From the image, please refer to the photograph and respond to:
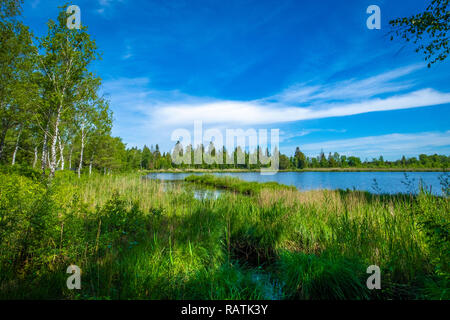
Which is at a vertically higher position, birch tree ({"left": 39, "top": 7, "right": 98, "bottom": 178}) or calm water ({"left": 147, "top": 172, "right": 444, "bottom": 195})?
birch tree ({"left": 39, "top": 7, "right": 98, "bottom": 178})

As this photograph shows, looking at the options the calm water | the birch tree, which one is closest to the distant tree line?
the calm water

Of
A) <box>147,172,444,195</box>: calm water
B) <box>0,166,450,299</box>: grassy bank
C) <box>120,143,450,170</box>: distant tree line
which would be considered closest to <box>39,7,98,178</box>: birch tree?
<box>147,172,444,195</box>: calm water

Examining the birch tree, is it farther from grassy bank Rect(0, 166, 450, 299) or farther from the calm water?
grassy bank Rect(0, 166, 450, 299)

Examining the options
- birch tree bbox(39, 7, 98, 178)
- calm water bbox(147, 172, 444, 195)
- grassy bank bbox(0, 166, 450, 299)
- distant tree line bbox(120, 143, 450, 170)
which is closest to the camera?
grassy bank bbox(0, 166, 450, 299)

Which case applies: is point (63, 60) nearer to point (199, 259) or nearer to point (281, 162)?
point (199, 259)

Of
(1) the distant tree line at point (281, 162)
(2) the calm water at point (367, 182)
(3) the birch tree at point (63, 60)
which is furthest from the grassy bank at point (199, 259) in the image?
(1) the distant tree line at point (281, 162)

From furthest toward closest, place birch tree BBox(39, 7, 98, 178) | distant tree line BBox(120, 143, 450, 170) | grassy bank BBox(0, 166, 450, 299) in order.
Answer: distant tree line BBox(120, 143, 450, 170) → birch tree BBox(39, 7, 98, 178) → grassy bank BBox(0, 166, 450, 299)

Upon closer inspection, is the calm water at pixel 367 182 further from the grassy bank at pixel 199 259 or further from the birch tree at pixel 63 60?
the birch tree at pixel 63 60

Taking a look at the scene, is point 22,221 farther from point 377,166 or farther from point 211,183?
point 377,166

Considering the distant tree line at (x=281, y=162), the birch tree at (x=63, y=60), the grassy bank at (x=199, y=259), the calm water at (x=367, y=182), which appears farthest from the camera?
the distant tree line at (x=281, y=162)

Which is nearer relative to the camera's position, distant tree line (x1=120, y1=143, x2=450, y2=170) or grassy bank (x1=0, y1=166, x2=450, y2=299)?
grassy bank (x1=0, y1=166, x2=450, y2=299)

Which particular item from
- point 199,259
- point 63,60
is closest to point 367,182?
point 199,259

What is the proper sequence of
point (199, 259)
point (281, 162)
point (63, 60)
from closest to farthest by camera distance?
point (199, 259) → point (63, 60) → point (281, 162)

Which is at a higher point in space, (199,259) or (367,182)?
(199,259)
